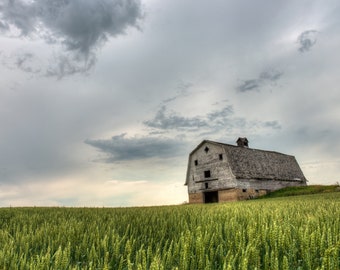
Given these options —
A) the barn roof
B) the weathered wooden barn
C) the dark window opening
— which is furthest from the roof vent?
the dark window opening

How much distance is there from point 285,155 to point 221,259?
52893mm

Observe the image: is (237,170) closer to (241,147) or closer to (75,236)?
(241,147)

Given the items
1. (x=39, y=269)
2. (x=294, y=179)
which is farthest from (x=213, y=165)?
(x=39, y=269)

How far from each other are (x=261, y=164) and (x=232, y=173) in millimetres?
7537

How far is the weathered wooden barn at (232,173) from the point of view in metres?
41.5

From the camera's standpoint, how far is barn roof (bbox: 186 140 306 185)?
42.3 metres

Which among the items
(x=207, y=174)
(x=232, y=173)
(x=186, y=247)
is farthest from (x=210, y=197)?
(x=186, y=247)

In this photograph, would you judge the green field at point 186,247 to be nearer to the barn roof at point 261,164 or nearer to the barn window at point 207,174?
the barn roof at point 261,164

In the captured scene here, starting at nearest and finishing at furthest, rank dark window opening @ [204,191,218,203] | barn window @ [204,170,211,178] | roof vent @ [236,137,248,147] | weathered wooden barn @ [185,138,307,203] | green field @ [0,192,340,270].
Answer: green field @ [0,192,340,270] → weathered wooden barn @ [185,138,307,203] → barn window @ [204,170,211,178] → dark window opening @ [204,191,218,203] → roof vent @ [236,137,248,147]

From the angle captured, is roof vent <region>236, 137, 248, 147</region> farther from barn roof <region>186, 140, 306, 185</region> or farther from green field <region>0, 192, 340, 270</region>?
green field <region>0, 192, 340, 270</region>

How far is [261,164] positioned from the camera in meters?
46.0

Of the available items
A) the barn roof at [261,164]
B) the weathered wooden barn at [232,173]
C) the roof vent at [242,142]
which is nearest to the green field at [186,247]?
the weathered wooden barn at [232,173]

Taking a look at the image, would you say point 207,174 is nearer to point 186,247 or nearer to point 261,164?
point 261,164

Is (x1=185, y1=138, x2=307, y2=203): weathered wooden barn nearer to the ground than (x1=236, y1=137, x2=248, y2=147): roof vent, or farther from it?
nearer to the ground
